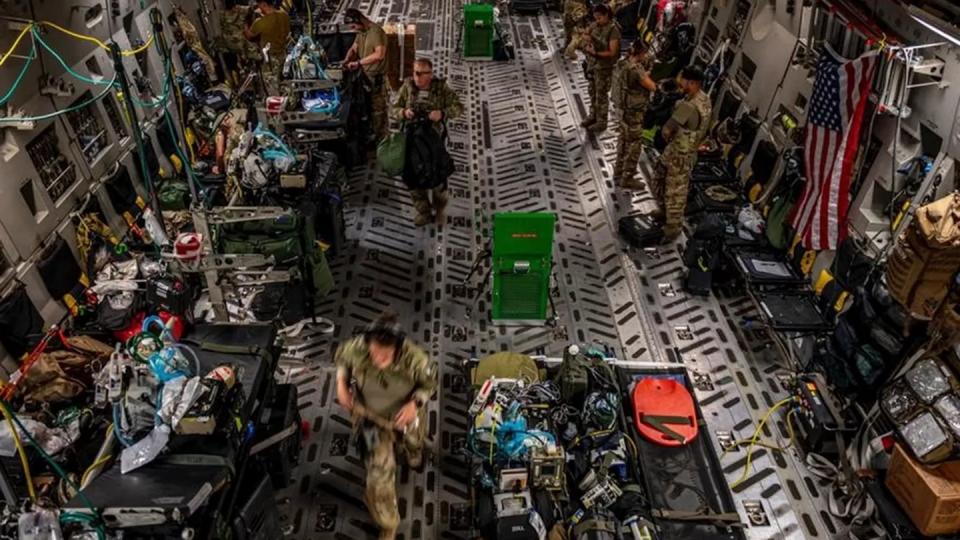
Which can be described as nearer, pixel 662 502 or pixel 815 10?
pixel 662 502

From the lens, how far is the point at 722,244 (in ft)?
25.5

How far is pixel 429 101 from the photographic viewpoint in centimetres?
809

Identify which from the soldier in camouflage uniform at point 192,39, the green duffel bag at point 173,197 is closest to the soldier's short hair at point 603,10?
the soldier in camouflage uniform at point 192,39

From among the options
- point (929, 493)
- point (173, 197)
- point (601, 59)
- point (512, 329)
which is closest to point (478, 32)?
point (601, 59)

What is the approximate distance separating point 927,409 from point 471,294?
14.5 feet

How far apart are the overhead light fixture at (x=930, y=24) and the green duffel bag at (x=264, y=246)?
19.3ft

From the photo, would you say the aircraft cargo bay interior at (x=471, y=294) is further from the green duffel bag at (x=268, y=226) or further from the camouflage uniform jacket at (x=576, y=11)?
the camouflage uniform jacket at (x=576, y=11)

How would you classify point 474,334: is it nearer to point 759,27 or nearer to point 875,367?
point 875,367

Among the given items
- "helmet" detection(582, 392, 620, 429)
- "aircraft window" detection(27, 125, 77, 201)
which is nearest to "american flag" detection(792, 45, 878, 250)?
"helmet" detection(582, 392, 620, 429)

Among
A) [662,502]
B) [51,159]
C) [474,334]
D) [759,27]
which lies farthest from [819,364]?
[51,159]

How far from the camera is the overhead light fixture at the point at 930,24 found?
5508 millimetres

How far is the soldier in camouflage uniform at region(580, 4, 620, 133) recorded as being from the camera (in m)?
9.97

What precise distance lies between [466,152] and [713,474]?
20.9 feet

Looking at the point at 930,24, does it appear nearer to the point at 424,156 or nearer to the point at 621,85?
the point at 621,85
